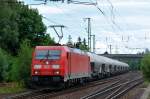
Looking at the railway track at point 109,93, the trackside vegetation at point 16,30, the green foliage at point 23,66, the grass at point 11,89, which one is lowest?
the railway track at point 109,93

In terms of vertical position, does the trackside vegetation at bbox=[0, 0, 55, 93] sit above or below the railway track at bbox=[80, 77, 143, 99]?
above

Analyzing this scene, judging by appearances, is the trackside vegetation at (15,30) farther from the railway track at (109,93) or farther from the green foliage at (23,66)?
the railway track at (109,93)

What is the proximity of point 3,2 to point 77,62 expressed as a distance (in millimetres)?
35397

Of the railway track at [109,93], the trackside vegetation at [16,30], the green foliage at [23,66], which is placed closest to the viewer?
the railway track at [109,93]

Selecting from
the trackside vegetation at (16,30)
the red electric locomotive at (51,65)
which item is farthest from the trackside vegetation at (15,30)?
the red electric locomotive at (51,65)

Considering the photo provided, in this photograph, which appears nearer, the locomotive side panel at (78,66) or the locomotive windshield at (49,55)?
the locomotive windshield at (49,55)

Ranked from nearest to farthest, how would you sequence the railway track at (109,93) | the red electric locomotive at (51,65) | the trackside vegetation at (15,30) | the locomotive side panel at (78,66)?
the railway track at (109,93) < the red electric locomotive at (51,65) < the locomotive side panel at (78,66) < the trackside vegetation at (15,30)

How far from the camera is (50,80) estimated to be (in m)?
36.3

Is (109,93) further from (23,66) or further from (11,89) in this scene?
(23,66)

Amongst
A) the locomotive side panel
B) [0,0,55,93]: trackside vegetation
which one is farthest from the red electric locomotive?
[0,0,55,93]: trackside vegetation

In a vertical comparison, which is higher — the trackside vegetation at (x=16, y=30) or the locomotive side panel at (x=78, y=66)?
the trackside vegetation at (x=16, y=30)

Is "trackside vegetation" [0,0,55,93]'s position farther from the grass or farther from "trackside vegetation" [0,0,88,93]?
the grass

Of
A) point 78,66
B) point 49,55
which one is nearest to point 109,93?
point 49,55

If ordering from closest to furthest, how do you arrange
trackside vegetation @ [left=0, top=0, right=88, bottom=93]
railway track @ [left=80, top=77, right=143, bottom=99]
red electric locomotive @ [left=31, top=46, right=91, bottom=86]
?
railway track @ [left=80, top=77, right=143, bottom=99], red electric locomotive @ [left=31, top=46, right=91, bottom=86], trackside vegetation @ [left=0, top=0, right=88, bottom=93]
